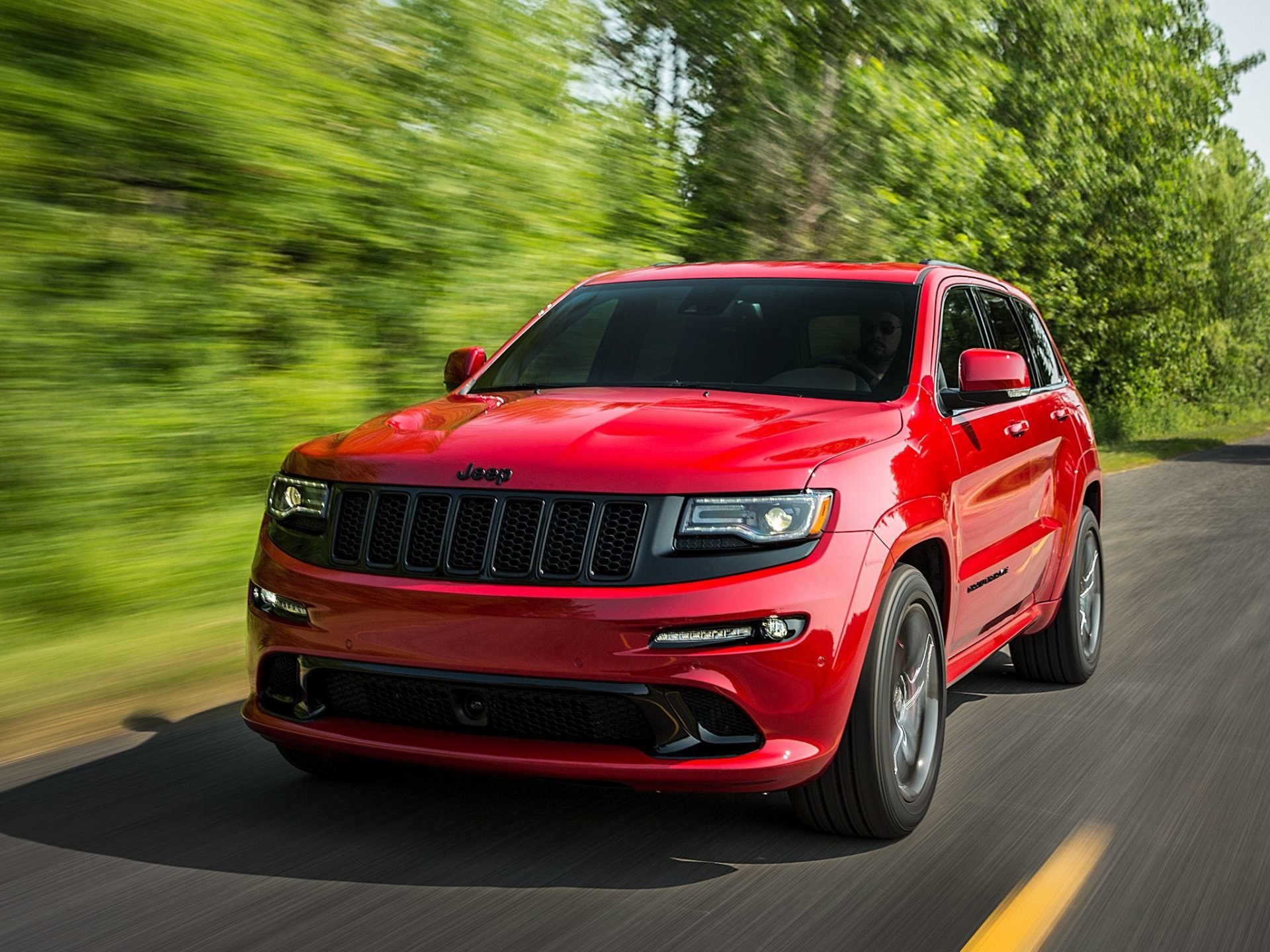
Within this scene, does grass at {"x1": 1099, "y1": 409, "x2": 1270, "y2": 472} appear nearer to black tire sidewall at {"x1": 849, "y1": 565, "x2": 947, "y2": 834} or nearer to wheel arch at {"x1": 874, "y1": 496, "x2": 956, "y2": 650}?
wheel arch at {"x1": 874, "y1": 496, "x2": 956, "y2": 650}

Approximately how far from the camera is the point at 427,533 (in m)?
4.04

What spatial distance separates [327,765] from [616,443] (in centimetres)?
154

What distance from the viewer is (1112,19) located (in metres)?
24.6

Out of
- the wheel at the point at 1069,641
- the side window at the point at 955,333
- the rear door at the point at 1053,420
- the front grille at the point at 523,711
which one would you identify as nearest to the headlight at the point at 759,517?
the front grille at the point at 523,711

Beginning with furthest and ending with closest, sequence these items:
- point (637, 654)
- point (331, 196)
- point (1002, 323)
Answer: point (331, 196), point (1002, 323), point (637, 654)

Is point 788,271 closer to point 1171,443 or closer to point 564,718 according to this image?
point 564,718

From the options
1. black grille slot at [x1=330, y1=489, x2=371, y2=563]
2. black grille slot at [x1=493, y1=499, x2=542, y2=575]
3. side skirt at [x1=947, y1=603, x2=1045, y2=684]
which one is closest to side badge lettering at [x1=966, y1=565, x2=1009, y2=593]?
side skirt at [x1=947, y1=603, x2=1045, y2=684]

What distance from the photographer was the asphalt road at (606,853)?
3.53 metres

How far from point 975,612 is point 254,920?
2839mm

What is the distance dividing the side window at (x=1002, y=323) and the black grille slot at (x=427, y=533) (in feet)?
10.1

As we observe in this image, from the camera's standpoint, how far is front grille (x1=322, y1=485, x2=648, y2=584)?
12.6 ft

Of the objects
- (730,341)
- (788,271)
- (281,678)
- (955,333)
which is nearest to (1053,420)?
(955,333)

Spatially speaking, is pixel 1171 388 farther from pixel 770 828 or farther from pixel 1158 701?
pixel 770 828

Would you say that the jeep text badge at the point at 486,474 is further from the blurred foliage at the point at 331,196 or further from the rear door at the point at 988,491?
the blurred foliage at the point at 331,196
